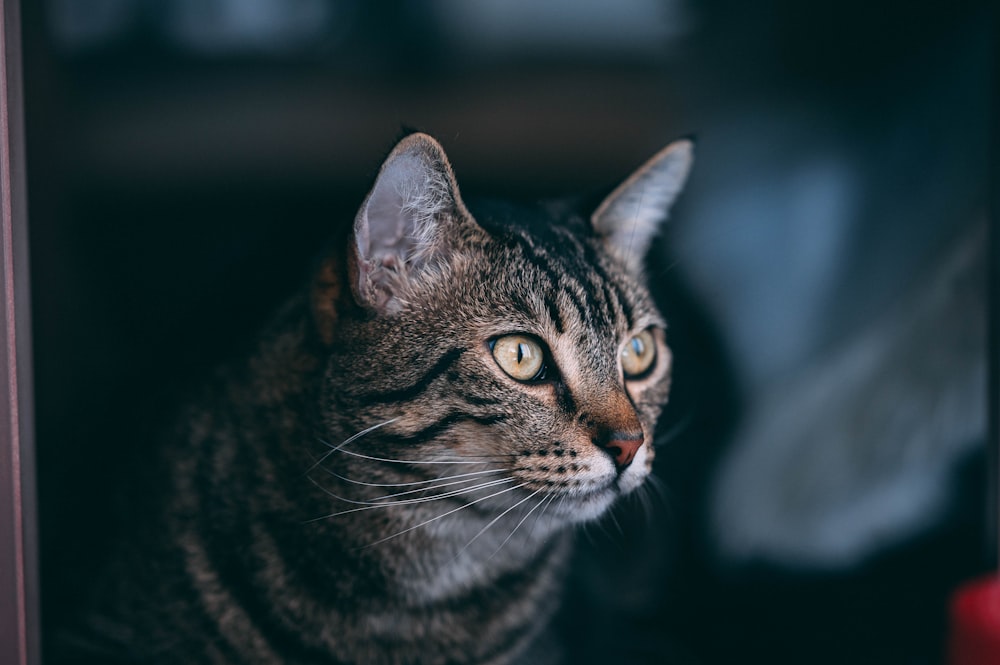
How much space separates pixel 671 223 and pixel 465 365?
295 mm

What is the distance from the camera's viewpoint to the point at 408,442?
635mm

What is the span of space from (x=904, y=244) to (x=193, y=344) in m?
0.78

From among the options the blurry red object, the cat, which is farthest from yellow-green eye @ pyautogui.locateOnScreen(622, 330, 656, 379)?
the blurry red object

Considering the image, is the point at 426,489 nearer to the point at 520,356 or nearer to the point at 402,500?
the point at 402,500

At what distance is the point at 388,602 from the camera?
0.69 m

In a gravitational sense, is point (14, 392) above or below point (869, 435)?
above

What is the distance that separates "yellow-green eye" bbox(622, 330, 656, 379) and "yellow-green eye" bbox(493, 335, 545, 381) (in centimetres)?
10

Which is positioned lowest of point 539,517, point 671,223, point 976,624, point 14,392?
point 976,624

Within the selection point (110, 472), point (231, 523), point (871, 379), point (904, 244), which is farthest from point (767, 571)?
point (110, 472)

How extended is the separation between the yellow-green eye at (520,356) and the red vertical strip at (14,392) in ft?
1.27

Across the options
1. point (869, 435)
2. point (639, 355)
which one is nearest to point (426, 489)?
point (639, 355)

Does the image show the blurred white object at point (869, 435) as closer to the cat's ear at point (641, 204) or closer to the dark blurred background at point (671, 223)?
the dark blurred background at point (671, 223)

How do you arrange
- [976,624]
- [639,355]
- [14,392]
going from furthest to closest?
[976,624] → [639,355] → [14,392]

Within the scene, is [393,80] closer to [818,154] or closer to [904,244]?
[818,154]
